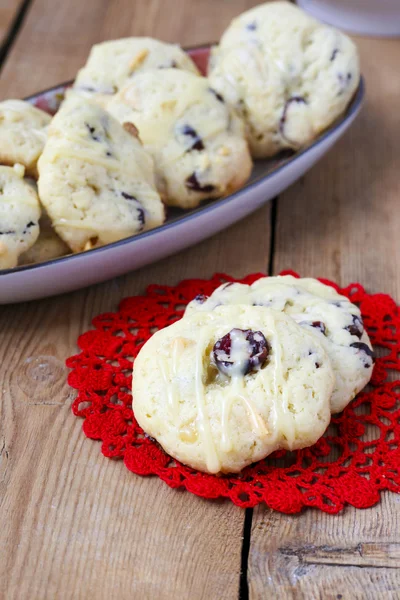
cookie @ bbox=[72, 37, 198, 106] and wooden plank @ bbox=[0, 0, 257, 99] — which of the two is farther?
wooden plank @ bbox=[0, 0, 257, 99]

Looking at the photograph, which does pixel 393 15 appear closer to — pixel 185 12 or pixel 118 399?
pixel 185 12

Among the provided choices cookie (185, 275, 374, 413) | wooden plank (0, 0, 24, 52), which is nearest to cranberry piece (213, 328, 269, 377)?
cookie (185, 275, 374, 413)

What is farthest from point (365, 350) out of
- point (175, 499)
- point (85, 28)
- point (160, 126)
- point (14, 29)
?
point (14, 29)

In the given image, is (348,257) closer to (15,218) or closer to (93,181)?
(93,181)

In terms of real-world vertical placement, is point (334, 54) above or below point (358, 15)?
above

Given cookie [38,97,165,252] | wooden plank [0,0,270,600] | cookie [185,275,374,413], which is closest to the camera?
wooden plank [0,0,270,600]

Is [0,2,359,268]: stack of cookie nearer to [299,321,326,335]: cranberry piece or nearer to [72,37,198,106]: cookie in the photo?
[72,37,198,106]: cookie

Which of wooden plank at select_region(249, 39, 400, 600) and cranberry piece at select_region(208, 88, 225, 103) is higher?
cranberry piece at select_region(208, 88, 225, 103)
